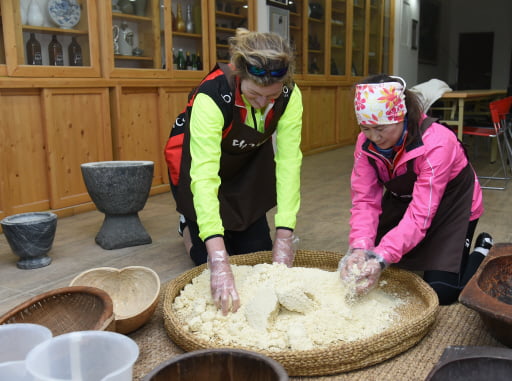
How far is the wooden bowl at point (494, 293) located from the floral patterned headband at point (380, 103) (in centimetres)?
50

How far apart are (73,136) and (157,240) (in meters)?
1.05

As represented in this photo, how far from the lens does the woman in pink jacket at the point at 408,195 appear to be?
1565mm

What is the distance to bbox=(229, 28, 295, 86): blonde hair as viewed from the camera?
1.53 meters

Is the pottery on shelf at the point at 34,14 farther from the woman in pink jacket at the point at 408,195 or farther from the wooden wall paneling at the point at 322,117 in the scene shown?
the wooden wall paneling at the point at 322,117

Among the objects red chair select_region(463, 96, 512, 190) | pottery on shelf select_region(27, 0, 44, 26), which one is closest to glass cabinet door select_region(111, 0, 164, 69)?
pottery on shelf select_region(27, 0, 44, 26)

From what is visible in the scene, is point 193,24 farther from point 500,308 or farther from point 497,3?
point 497,3

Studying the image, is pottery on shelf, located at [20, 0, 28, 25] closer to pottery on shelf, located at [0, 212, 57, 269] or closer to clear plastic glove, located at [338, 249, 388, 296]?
pottery on shelf, located at [0, 212, 57, 269]

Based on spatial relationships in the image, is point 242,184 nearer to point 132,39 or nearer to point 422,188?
point 422,188

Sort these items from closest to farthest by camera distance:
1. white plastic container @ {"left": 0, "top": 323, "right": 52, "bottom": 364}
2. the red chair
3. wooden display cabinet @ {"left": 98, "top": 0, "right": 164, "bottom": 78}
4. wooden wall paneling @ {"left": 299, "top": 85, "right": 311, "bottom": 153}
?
white plastic container @ {"left": 0, "top": 323, "right": 52, "bottom": 364} → wooden display cabinet @ {"left": 98, "top": 0, "right": 164, "bottom": 78} → the red chair → wooden wall paneling @ {"left": 299, "top": 85, "right": 311, "bottom": 153}

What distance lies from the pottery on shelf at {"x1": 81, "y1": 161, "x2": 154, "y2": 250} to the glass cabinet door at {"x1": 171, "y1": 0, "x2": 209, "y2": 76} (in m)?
1.58

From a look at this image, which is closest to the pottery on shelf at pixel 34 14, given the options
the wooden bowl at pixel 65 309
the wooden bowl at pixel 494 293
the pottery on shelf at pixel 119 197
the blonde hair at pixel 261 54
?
the pottery on shelf at pixel 119 197

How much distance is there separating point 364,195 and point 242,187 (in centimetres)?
56

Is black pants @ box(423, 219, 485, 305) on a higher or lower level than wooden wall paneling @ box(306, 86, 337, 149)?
lower

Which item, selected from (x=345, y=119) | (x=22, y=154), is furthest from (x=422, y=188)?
(x=345, y=119)
